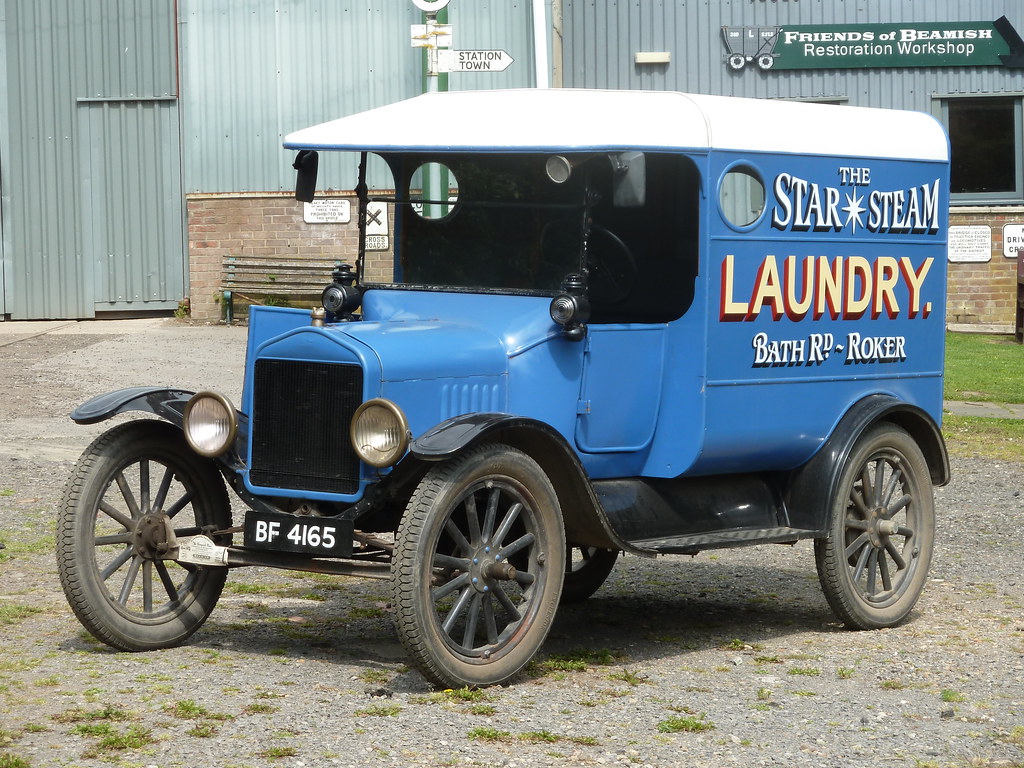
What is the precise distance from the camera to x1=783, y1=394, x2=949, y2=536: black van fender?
679 cm

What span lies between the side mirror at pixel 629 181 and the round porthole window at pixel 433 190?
0.74 m

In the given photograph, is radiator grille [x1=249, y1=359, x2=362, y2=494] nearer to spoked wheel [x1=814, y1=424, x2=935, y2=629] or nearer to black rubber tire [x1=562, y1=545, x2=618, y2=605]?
black rubber tire [x1=562, y1=545, x2=618, y2=605]

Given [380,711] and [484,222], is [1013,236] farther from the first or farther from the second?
[380,711]

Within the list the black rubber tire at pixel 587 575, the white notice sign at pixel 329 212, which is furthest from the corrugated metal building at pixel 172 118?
the black rubber tire at pixel 587 575

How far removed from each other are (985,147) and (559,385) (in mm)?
19403

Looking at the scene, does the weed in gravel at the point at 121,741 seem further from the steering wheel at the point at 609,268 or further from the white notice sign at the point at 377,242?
the white notice sign at the point at 377,242

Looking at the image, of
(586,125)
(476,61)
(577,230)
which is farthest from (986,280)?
(586,125)

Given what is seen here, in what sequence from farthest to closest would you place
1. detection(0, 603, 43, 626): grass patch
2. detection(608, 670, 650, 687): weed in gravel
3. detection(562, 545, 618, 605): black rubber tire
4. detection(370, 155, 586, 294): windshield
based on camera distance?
detection(562, 545, 618, 605): black rubber tire
detection(0, 603, 43, 626): grass patch
detection(370, 155, 586, 294): windshield
detection(608, 670, 650, 687): weed in gravel

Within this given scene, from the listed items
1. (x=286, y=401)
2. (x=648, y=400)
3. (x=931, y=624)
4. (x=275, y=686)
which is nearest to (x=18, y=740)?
(x=275, y=686)

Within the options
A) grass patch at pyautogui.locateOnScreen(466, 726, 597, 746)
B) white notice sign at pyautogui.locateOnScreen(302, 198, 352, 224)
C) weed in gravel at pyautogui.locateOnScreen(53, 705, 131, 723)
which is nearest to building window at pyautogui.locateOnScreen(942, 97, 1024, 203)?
white notice sign at pyautogui.locateOnScreen(302, 198, 352, 224)

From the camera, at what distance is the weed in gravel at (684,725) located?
5172mm

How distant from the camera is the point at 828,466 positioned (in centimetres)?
681

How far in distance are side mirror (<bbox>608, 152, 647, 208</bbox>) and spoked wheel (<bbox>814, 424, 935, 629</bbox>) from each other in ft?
4.67

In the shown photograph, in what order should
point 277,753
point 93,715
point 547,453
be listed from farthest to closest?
point 547,453, point 93,715, point 277,753
